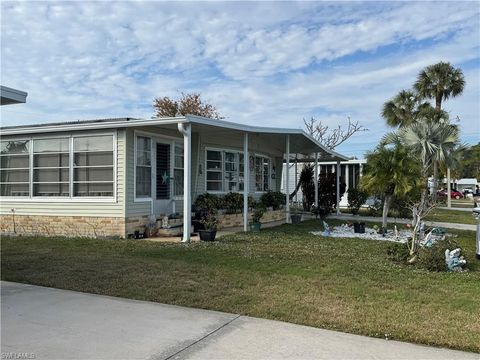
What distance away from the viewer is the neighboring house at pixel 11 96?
21.6ft

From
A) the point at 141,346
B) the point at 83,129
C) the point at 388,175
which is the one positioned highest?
the point at 83,129

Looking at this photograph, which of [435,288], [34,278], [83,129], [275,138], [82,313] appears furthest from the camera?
[275,138]

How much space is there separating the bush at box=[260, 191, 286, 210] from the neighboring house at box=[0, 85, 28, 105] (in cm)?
1069

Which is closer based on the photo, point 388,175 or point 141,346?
point 141,346

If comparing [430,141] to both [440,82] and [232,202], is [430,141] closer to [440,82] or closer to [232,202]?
[232,202]

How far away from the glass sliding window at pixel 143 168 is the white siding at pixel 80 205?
465 millimetres

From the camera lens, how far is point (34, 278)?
7113 millimetres

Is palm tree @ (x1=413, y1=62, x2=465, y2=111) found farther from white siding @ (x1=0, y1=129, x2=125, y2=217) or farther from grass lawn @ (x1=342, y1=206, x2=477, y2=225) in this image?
white siding @ (x1=0, y1=129, x2=125, y2=217)

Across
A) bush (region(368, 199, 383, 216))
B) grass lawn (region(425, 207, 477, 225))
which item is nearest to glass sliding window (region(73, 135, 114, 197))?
grass lawn (region(425, 207, 477, 225))

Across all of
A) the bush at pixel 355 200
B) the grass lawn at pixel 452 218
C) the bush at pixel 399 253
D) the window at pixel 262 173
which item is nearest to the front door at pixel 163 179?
the window at pixel 262 173

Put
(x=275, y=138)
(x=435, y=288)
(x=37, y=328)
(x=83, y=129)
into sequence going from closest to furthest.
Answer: (x=37, y=328)
(x=435, y=288)
(x=83, y=129)
(x=275, y=138)

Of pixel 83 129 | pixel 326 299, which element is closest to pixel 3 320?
pixel 326 299

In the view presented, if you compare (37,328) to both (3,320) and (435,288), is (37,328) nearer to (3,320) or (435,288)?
(3,320)

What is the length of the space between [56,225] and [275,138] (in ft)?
27.1
